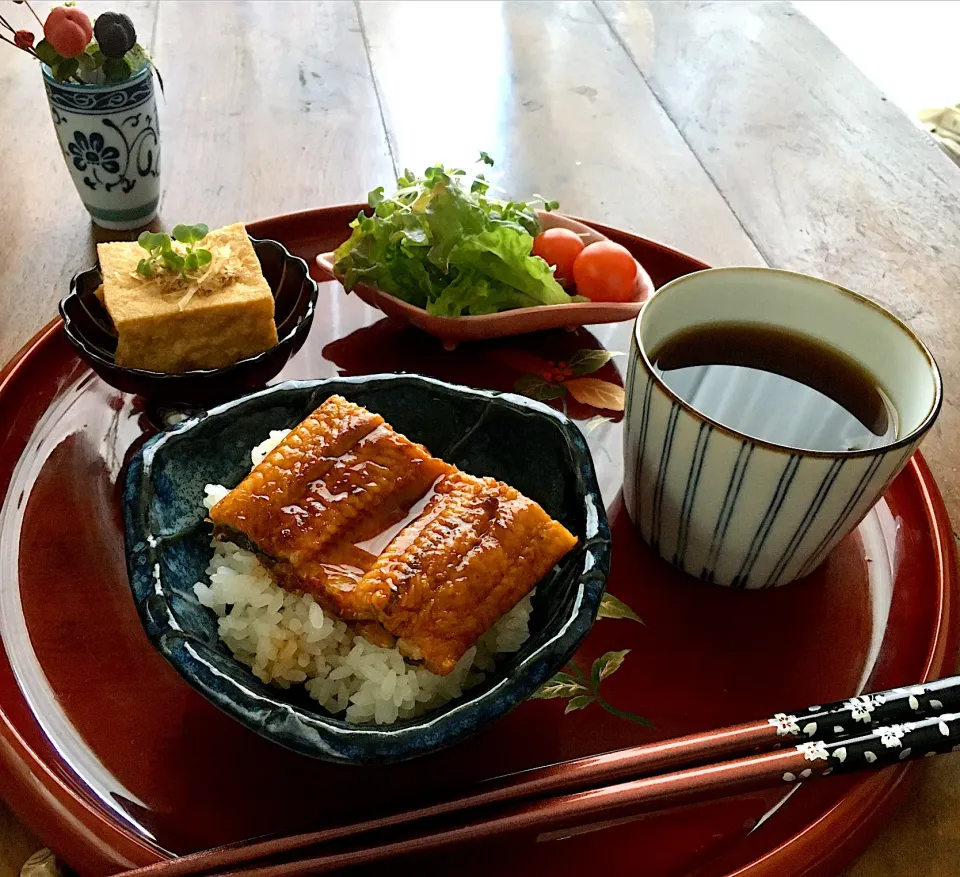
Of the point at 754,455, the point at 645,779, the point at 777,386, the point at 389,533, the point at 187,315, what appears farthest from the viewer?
the point at 187,315

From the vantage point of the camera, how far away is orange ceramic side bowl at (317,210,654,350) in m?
1.46

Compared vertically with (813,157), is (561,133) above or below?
below

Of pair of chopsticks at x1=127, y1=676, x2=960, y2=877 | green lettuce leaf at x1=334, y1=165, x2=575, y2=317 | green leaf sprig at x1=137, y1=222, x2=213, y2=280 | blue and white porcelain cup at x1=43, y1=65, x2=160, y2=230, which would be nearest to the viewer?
pair of chopsticks at x1=127, y1=676, x2=960, y2=877

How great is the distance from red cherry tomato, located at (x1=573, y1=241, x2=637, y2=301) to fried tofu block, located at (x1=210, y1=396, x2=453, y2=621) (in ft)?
1.87

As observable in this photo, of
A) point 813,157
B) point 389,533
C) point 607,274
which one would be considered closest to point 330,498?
point 389,533

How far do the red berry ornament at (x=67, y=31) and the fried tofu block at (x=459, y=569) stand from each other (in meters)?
1.13

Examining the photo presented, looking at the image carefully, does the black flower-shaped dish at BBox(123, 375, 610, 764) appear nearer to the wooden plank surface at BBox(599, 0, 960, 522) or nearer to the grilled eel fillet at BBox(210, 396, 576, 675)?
the grilled eel fillet at BBox(210, 396, 576, 675)

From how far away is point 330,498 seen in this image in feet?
3.49

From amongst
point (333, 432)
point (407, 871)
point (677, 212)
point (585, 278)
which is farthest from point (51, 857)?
point (677, 212)

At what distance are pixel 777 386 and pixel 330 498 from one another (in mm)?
637

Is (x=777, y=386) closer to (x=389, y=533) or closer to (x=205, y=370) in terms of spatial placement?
(x=389, y=533)

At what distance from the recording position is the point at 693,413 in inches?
39.6

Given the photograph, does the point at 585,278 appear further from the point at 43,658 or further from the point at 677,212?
the point at 43,658

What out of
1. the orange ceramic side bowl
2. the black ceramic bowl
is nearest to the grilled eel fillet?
the black ceramic bowl
